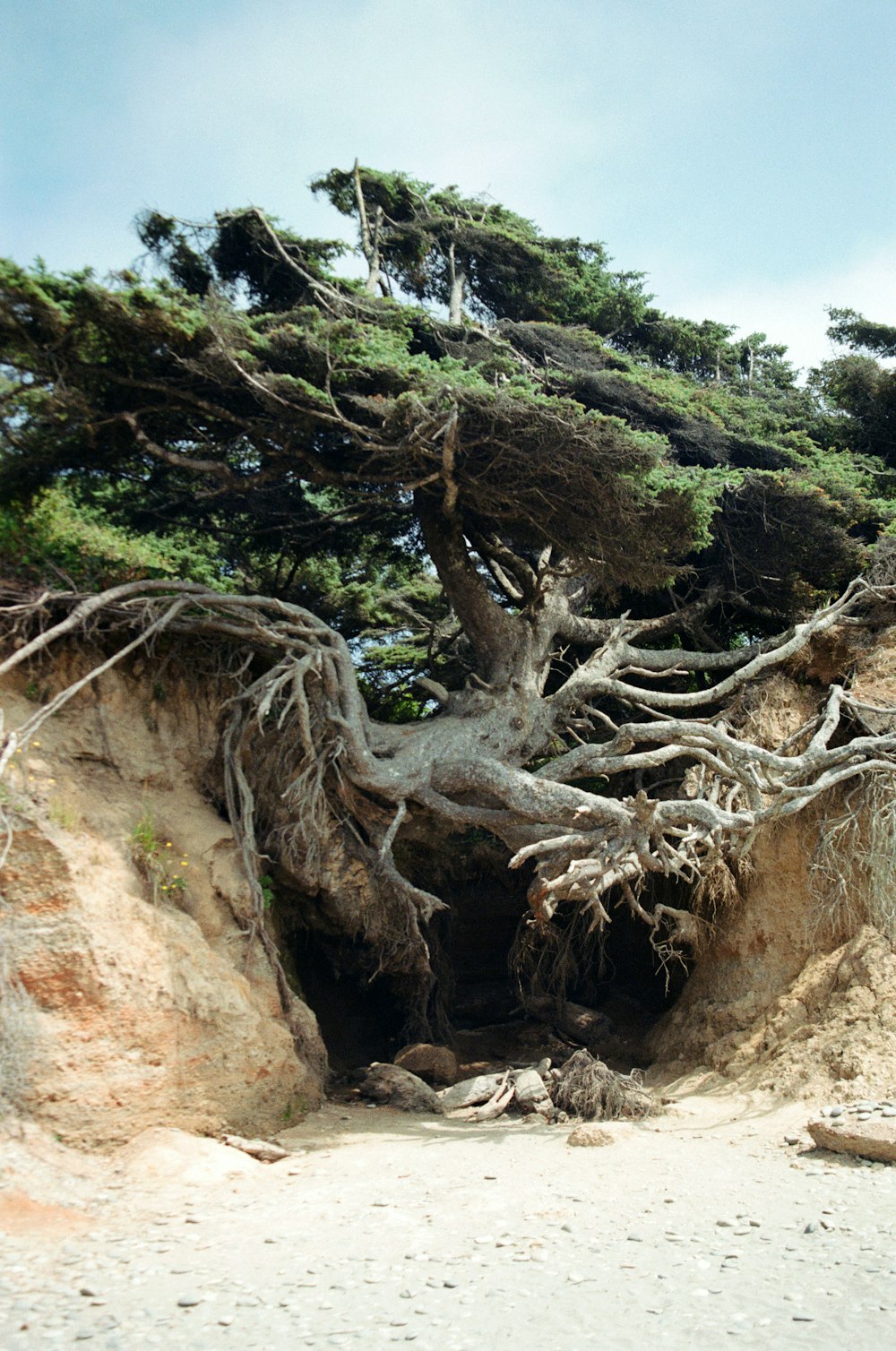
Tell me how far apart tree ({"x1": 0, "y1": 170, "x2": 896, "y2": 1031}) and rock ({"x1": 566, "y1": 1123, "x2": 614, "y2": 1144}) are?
197 centimetres

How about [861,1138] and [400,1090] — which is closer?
[861,1138]

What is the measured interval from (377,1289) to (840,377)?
45.7 feet

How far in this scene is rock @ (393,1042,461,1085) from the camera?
454 inches

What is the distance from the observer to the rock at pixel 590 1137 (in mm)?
8398

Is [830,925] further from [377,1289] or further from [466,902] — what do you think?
[377,1289]

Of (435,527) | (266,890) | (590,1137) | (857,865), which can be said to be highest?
(435,527)

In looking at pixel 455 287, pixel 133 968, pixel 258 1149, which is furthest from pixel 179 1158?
Answer: pixel 455 287

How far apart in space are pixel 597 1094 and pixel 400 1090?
2.11 meters

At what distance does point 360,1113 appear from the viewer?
977 centimetres

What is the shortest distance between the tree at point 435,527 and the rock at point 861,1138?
2.55 metres

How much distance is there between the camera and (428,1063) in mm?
11562

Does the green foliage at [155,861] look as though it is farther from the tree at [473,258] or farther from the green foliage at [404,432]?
the tree at [473,258]

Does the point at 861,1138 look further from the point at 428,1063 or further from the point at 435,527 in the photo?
the point at 435,527

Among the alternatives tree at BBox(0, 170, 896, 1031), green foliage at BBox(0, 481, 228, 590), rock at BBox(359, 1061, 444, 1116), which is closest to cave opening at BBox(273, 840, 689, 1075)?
tree at BBox(0, 170, 896, 1031)
